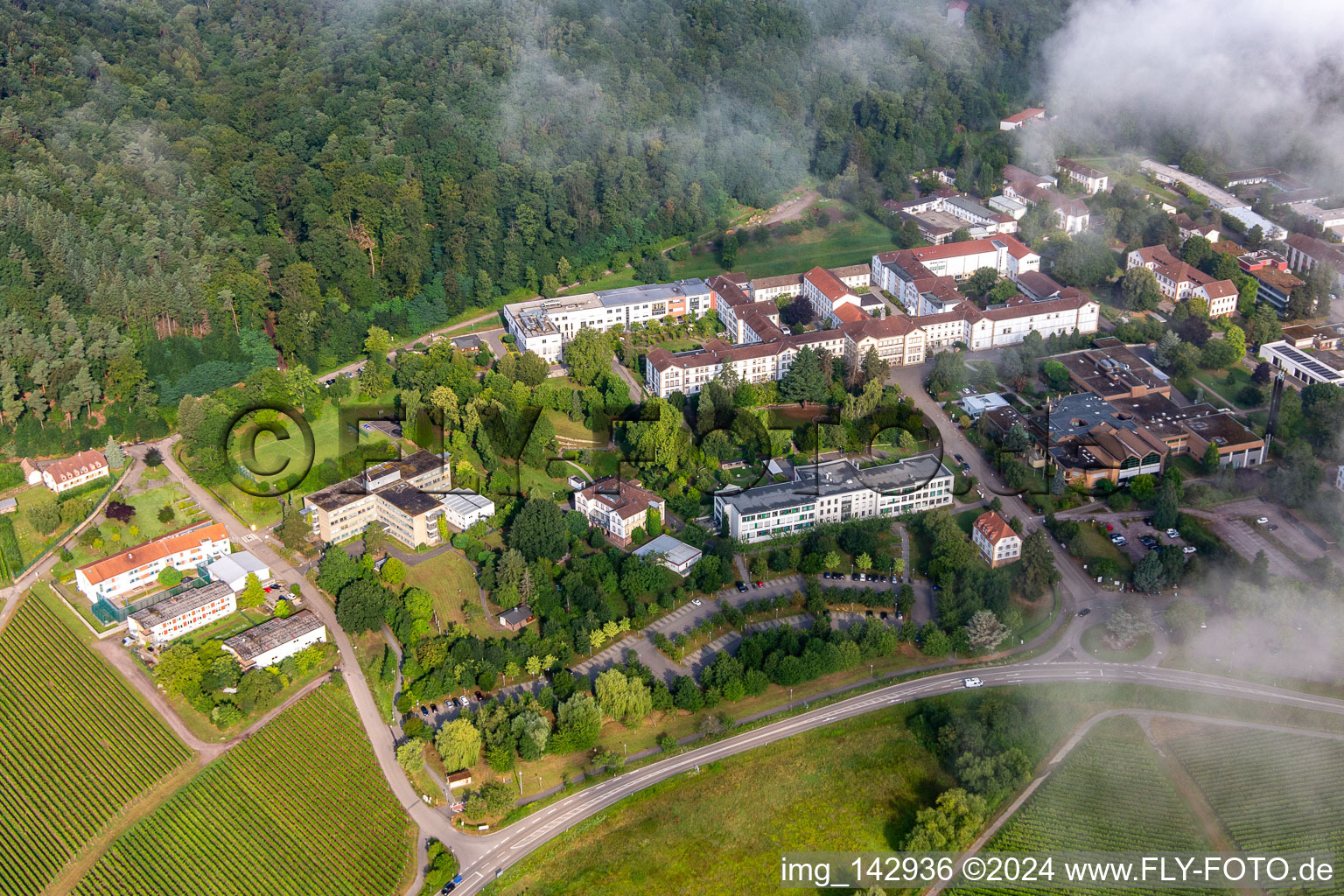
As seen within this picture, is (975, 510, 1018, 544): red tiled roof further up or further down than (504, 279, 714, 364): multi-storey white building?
further down

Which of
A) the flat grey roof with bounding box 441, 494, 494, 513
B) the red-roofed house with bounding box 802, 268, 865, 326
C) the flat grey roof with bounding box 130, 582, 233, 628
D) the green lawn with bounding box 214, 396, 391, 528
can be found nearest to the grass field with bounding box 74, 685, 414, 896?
the flat grey roof with bounding box 130, 582, 233, 628

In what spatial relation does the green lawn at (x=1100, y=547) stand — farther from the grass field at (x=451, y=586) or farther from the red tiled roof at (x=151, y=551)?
the red tiled roof at (x=151, y=551)

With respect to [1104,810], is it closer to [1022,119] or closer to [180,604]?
[180,604]

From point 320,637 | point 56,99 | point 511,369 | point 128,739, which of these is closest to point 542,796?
point 320,637

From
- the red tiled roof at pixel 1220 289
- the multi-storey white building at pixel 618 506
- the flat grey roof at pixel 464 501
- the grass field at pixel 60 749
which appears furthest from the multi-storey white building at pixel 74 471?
the red tiled roof at pixel 1220 289

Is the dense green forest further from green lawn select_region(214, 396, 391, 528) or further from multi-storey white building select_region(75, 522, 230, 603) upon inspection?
multi-storey white building select_region(75, 522, 230, 603)

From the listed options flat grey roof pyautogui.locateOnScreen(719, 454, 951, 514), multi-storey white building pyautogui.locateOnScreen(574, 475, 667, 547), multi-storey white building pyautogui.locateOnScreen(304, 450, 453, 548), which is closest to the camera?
multi-storey white building pyautogui.locateOnScreen(304, 450, 453, 548)
